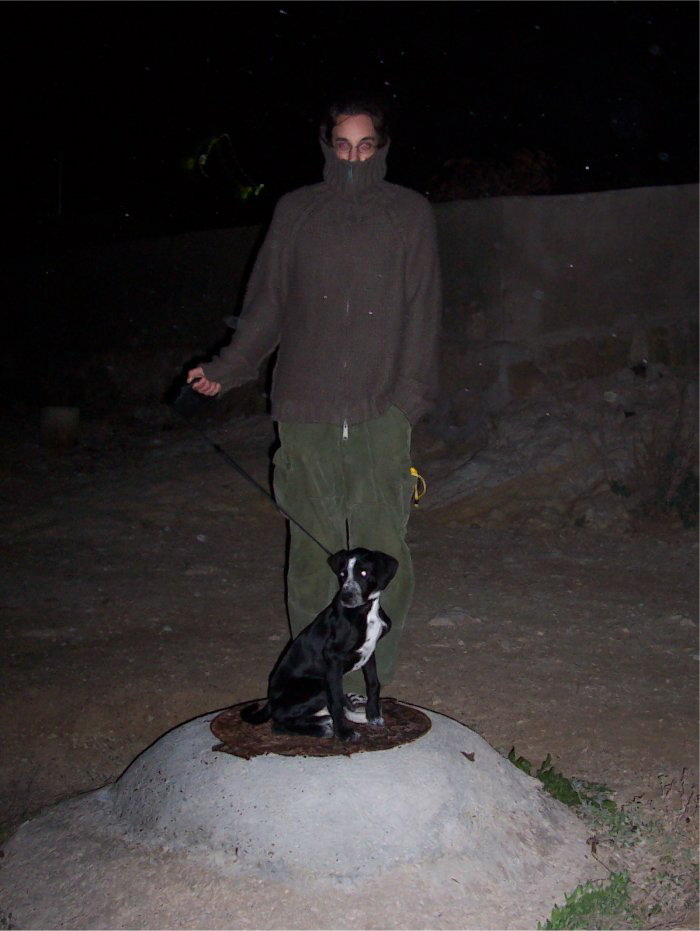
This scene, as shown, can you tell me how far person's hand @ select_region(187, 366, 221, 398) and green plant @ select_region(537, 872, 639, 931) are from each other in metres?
1.81

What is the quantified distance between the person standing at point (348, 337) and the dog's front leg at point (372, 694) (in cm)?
27

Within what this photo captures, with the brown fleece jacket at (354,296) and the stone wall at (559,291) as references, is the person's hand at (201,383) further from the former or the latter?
the stone wall at (559,291)

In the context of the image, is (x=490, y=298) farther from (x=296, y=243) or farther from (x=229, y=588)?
(x=296, y=243)

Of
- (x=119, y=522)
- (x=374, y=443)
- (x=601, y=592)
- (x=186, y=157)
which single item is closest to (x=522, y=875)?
(x=374, y=443)

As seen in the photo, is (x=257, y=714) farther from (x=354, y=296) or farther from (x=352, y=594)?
(x=354, y=296)

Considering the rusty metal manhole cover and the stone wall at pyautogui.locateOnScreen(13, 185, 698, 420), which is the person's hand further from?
the stone wall at pyautogui.locateOnScreen(13, 185, 698, 420)

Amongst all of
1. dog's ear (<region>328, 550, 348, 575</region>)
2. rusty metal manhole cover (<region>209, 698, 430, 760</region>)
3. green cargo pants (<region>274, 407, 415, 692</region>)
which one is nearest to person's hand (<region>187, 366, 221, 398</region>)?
green cargo pants (<region>274, 407, 415, 692</region>)

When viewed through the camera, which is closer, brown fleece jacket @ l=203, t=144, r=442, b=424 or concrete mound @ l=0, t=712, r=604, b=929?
concrete mound @ l=0, t=712, r=604, b=929

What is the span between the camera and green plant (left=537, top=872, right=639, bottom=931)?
8.95 feet

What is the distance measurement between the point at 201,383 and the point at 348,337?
485 mm

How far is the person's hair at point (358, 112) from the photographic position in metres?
3.03

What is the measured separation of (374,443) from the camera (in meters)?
3.16

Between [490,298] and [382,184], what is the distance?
513 cm

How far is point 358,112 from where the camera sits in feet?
9.94
